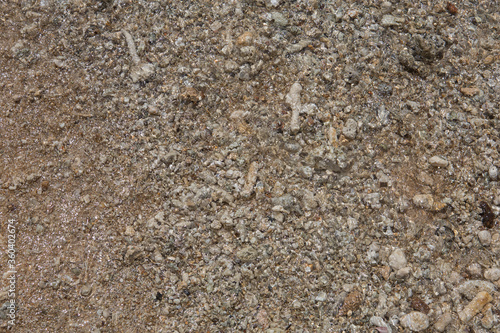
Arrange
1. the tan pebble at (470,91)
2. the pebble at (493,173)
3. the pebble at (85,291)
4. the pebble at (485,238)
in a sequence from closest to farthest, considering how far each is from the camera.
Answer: the pebble at (85,291) < the pebble at (485,238) < the pebble at (493,173) < the tan pebble at (470,91)

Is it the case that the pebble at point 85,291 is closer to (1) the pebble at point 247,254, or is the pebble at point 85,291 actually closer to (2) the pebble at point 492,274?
(1) the pebble at point 247,254

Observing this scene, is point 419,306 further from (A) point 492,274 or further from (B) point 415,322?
(A) point 492,274

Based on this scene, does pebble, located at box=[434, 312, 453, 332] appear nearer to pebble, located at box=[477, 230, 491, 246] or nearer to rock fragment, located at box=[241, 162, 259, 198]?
pebble, located at box=[477, 230, 491, 246]

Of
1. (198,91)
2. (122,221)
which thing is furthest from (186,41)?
(122,221)

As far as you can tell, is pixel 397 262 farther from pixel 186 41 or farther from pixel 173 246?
pixel 186 41

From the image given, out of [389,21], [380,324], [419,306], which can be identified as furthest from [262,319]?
[389,21]

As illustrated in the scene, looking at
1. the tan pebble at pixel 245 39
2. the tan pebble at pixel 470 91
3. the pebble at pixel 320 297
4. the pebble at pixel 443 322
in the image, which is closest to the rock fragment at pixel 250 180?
the pebble at pixel 320 297
